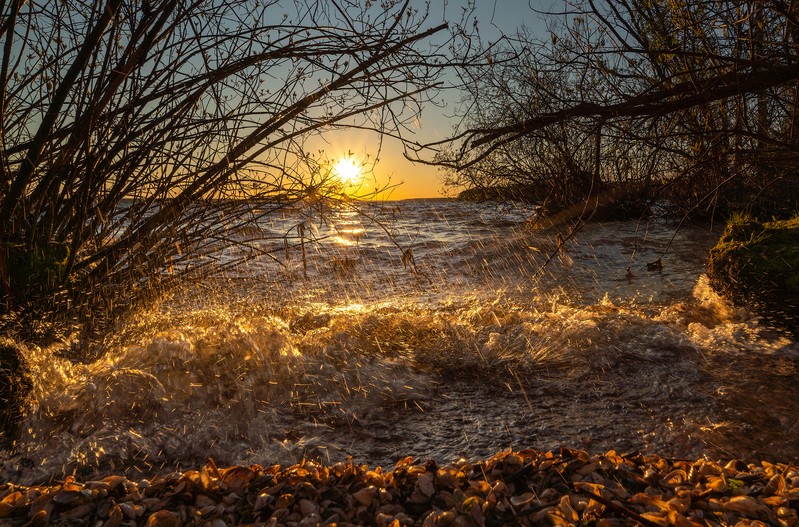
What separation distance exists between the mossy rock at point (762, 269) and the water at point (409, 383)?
16cm

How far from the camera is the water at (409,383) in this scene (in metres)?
2.80

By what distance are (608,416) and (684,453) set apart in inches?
18.1

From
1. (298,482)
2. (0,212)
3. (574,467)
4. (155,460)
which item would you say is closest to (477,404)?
(574,467)

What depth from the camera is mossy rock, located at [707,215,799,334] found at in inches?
167

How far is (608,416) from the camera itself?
3.03 metres

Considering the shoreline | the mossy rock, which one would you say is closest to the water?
the mossy rock

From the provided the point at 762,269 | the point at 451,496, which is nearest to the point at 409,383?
the point at 451,496

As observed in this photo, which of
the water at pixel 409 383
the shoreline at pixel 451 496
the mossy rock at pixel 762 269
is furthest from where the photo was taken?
the mossy rock at pixel 762 269

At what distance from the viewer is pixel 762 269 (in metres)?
4.43

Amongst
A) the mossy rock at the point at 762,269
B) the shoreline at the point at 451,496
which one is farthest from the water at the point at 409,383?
the shoreline at the point at 451,496

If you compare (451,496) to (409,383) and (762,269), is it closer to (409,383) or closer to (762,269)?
(409,383)

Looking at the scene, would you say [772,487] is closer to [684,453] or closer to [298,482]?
[684,453]

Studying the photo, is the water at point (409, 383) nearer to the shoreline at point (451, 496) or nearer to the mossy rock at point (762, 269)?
the mossy rock at point (762, 269)

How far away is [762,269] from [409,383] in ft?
10.2
